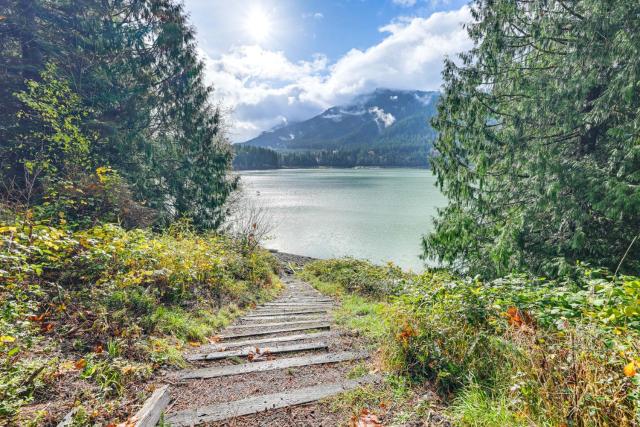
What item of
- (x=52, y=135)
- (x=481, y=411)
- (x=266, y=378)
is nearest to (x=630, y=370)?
(x=481, y=411)

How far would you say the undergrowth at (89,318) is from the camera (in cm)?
205

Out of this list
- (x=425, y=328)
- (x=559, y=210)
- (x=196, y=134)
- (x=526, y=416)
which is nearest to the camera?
(x=526, y=416)

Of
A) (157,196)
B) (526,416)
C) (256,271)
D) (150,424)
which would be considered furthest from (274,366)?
(157,196)

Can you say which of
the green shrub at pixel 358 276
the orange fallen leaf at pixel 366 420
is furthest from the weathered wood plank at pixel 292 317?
the orange fallen leaf at pixel 366 420

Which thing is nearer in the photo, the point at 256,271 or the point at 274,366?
the point at 274,366

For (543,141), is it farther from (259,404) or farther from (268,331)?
(259,404)

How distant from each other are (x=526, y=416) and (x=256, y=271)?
7282 millimetres

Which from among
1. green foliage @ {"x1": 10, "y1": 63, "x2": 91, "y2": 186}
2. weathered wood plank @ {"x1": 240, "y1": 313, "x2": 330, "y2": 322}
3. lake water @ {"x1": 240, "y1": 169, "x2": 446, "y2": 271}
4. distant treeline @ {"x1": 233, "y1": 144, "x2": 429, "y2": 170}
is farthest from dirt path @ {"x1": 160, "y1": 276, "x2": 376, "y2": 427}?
distant treeline @ {"x1": 233, "y1": 144, "x2": 429, "y2": 170}

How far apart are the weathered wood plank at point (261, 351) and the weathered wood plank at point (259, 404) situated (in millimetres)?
933

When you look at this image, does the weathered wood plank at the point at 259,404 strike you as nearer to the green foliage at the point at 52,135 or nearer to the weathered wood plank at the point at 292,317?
the weathered wood plank at the point at 292,317

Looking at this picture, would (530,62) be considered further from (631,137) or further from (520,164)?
(631,137)

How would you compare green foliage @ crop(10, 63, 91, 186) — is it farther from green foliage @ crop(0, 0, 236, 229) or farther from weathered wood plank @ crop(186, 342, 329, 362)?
weathered wood plank @ crop(186, 342, 329, 362)

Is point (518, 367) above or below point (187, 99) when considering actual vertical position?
below

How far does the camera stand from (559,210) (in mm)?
5484
